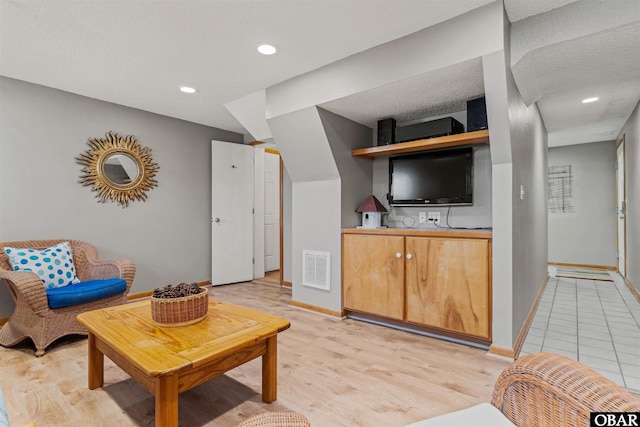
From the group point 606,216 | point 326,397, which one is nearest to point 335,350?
point 326,397

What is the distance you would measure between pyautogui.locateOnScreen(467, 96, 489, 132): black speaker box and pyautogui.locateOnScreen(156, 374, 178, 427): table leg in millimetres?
2609

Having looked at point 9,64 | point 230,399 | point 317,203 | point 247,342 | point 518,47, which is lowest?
point 230,399

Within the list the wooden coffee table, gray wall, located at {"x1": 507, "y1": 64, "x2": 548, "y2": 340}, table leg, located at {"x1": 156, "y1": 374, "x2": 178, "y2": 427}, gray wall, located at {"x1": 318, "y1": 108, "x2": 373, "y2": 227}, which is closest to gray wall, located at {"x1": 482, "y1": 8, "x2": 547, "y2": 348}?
gray wall, located at {"x1": 507, "y1": 64, "x2": 548, "y2": 340}

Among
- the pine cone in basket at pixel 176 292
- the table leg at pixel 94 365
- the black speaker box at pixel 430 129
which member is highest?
the black speaker box at pixel 430 129

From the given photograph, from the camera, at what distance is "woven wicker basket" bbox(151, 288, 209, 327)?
67.1 inches

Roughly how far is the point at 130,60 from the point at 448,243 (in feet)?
9.82

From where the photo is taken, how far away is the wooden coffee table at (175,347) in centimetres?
135

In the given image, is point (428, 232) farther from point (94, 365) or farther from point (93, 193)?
point (93, 193)

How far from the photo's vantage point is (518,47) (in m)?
2.18

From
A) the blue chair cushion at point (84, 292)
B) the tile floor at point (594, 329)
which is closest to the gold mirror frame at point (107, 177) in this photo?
the blue chair cushion at point (84, 292)

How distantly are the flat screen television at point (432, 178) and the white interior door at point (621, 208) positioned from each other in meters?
3.45

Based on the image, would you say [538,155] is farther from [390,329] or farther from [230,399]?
[230,399]

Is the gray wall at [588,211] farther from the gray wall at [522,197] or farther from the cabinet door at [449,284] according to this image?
the cabinet door at [449,284]

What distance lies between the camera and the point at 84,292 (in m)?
2.61
